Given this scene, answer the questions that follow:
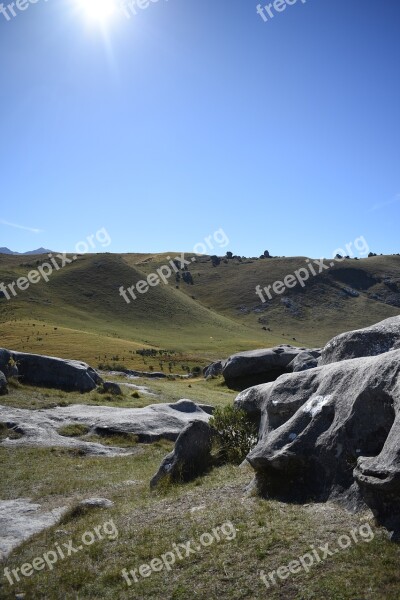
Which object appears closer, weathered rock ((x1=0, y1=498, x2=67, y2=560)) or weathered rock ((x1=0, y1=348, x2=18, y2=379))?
weathered rock ((x1=0, y1=498, x2=67, y2=560))

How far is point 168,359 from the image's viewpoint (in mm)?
90688

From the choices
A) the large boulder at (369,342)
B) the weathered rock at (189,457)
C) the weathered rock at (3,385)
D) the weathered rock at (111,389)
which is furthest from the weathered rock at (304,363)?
the weathered rock at (3,385)

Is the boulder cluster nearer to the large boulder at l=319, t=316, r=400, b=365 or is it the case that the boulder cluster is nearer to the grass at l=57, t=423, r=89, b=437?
the large boulder at l=319, t=316, r=400, b=365

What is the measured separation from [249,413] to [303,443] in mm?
6294

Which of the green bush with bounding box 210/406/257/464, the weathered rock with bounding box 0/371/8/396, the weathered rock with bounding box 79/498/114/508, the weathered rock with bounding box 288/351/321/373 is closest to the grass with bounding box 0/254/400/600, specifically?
the weathered rock with bounding box 79/498/114/508

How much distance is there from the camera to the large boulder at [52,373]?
125 ft

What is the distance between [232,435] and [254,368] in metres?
37.2

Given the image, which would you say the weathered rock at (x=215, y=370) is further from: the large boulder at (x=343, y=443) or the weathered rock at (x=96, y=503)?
the large boulder at (x=343, y=443)

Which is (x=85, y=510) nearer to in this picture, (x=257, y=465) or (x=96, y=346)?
(x=257, y=465)

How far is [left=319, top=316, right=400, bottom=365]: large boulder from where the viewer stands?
16984 millimetres

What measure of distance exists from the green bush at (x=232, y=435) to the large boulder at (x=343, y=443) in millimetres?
4276

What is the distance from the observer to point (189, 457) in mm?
16281

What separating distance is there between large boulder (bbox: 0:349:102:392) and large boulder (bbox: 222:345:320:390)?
20177 mm

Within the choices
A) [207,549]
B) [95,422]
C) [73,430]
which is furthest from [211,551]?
[95,422]
